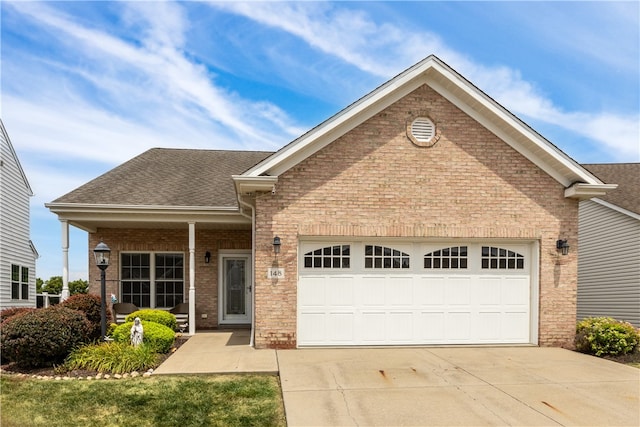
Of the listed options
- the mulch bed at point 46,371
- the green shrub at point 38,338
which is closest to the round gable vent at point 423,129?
the mulch bed at point 46,371

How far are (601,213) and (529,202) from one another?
7.49m

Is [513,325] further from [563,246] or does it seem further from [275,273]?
[275,273]

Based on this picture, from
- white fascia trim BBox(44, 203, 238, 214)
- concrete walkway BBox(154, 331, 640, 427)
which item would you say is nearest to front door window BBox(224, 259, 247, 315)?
white fascia trim BBox(44, 203, 238, 214)

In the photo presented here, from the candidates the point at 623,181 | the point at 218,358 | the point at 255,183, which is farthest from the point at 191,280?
the point at 623,181

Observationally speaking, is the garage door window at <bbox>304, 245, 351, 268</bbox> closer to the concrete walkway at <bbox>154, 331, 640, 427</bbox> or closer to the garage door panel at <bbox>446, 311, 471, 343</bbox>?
the concrete walkway at <bbox>154, 331, 640, 427</bbox>

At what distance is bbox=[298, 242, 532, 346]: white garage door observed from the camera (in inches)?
395

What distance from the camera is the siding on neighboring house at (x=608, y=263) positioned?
14.5 m

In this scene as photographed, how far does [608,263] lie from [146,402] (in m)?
15.2

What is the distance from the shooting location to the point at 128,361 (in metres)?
8.32

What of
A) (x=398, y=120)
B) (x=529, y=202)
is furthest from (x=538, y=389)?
(x=398, y=120)

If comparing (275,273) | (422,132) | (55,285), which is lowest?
(55,285)

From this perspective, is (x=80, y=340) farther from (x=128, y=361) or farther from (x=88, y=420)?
(x=88, y=420)

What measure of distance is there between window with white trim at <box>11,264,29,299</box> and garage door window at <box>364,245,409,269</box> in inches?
648

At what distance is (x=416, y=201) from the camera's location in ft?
32.9
